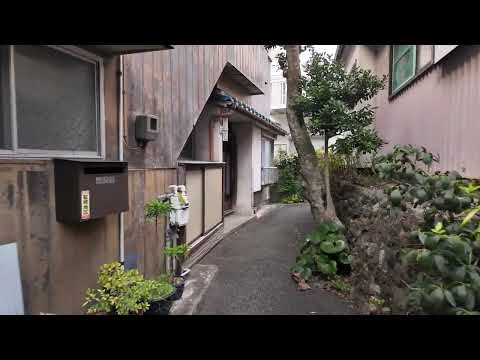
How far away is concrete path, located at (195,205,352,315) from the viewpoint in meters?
4.30

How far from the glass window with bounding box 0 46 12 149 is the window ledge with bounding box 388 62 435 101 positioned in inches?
200

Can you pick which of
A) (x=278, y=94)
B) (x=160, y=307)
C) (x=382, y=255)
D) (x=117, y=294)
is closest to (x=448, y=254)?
(x=382, y=255)

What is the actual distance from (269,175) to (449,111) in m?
10.5

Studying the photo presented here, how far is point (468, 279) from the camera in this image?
69.4 inches

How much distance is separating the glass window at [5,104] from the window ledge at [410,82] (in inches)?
200

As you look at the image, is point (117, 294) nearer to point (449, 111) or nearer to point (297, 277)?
point (297, 277)

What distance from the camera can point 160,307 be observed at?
3627 millimetres

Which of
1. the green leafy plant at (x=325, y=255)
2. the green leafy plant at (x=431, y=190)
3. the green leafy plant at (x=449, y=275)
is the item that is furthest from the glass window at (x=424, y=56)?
the green leafy plant at (x=449, y=275)

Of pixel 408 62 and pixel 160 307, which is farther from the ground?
pixel 408 62

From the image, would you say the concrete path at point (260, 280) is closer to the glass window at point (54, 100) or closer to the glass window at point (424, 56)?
the glass window at point (54, 100)

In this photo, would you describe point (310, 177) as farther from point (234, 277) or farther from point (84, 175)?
point (84, 175)

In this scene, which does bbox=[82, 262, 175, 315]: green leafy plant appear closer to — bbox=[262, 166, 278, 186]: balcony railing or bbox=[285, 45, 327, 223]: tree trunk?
bbox=[285, 45, 327, 223]: tree trunk
